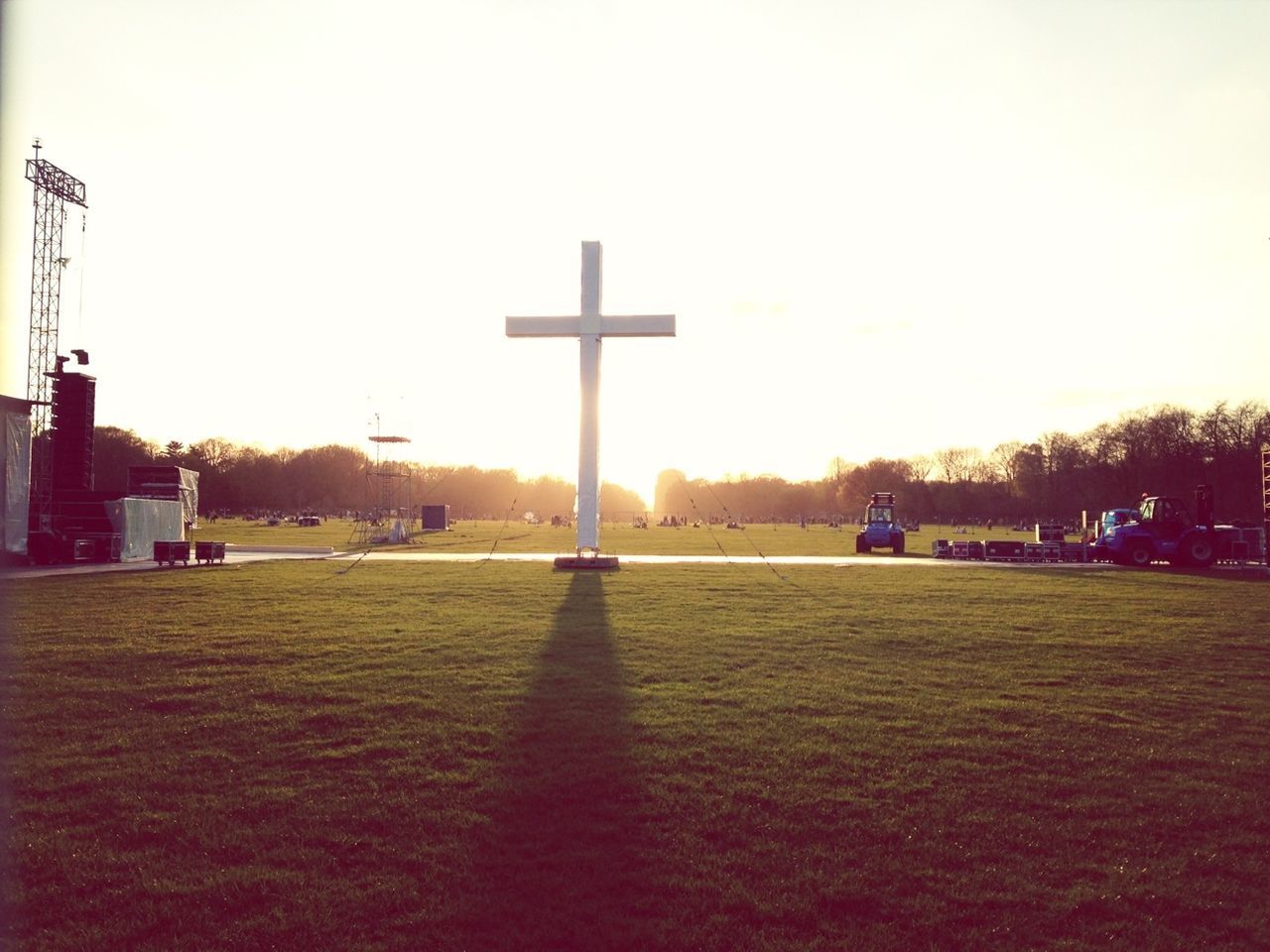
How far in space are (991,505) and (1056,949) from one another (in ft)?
391

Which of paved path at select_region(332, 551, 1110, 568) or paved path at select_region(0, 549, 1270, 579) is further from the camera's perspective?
paved path at select_region(332, 551, 1110, 568)

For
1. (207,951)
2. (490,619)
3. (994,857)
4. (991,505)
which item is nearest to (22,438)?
(490,619)

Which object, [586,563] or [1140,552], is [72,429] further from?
[1140,552]

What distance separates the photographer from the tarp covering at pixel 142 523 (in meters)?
30.2

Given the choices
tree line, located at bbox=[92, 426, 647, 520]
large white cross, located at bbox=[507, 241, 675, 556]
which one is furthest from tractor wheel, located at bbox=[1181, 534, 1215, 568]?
tree line, located at bbox=[92, 426, 647, 520]

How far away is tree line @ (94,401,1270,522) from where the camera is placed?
8284 centimetres

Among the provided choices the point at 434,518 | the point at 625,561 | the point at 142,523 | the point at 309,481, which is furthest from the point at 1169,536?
the point at 309,481

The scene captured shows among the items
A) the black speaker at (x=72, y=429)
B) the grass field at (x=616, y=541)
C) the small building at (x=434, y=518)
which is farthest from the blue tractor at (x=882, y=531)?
the small building at (x=434, y=518)

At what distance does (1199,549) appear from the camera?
29.6 metres

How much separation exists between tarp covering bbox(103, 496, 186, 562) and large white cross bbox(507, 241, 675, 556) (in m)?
17.7

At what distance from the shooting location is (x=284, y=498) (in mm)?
125500

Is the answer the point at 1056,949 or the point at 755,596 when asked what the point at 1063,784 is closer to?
the point at 1056,949

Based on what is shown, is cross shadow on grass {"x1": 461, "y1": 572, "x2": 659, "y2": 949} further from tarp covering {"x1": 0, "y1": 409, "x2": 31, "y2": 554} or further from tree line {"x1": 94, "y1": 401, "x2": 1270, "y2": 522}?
tree line {"x1": 94, "y1": 401, "x2": 1270, "y2": 522}

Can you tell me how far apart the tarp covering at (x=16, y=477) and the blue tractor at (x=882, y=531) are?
33.9 m
